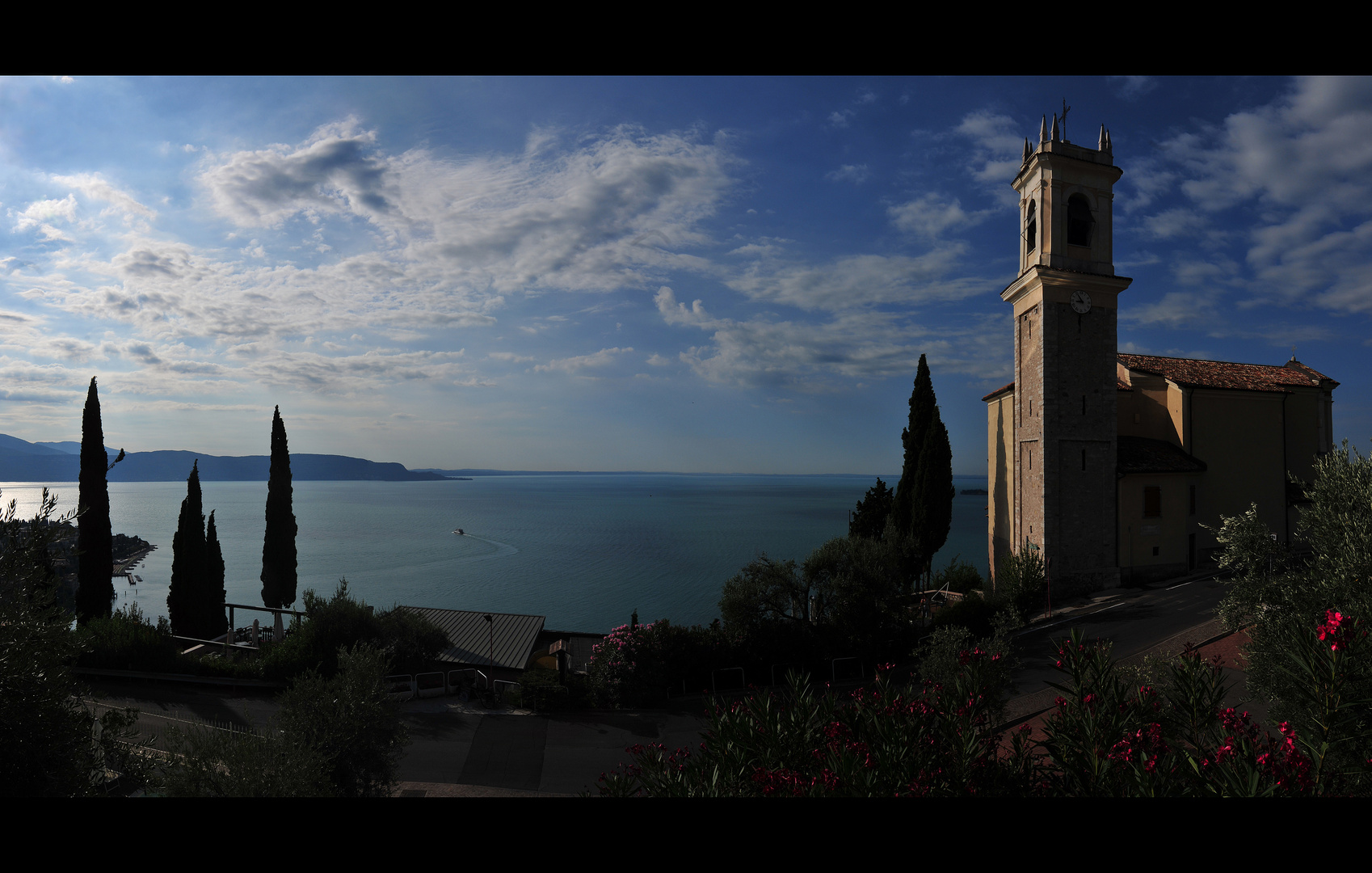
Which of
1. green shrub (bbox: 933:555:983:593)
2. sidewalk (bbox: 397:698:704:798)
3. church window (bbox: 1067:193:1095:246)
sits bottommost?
sidewalk (bbox: 397:698:704:798)

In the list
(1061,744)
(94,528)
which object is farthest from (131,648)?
(1061,744)

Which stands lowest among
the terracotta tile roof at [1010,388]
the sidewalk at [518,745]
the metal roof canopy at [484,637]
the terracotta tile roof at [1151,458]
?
the sidewalk at [518,745]

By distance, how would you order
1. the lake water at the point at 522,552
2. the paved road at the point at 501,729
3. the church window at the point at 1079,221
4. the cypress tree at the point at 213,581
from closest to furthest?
the paved road at the point at 501,729 < the church window at the point at 1079,221 < the cypress tree at the point at 213,581 < the lake water at the point at 522,552

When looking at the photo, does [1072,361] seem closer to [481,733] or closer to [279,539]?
[481,733]

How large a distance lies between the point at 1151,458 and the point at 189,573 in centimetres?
4154

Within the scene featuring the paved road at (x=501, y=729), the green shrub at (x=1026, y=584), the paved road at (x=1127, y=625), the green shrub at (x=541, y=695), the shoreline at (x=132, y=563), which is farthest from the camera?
the shoreline at (x=132, y=563)

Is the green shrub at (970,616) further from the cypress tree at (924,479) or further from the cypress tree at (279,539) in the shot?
the cypress tree at (279,539)

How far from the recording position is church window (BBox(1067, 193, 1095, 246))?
2456cm

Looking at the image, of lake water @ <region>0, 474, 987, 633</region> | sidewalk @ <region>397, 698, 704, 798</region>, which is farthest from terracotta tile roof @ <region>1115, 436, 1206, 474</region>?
lake water @ <region>0, 474, 987, 633</region>

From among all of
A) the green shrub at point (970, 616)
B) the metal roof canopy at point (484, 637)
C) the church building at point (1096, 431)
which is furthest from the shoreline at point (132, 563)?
the church building at point (1096, 431)

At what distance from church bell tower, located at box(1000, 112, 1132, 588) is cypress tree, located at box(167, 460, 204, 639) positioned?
3507cm

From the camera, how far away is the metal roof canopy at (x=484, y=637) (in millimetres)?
17547

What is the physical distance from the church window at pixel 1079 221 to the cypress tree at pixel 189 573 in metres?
38.4

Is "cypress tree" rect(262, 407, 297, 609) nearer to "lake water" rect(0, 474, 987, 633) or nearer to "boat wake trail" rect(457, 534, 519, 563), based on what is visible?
"lake water" rect(0, 474, 987, 633)
